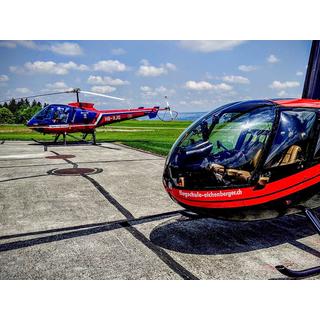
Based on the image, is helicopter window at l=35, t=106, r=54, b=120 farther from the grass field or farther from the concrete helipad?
the concrete helipad

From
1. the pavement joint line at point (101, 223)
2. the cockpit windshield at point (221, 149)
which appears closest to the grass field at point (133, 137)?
the pavement joint line at point (101, 223)

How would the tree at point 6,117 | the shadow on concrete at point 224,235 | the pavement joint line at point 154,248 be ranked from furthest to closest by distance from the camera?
the tree at point 6,117 < the shadow on concrete at point 224,235 < the pavement joint line at point 154,248

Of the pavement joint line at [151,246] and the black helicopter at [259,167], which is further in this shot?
the black helicopter at [259,167]

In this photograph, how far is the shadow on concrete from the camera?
4641 millimetres

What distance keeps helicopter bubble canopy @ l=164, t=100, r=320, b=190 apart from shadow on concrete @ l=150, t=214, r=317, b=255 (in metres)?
0.97

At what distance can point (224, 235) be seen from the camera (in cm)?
507

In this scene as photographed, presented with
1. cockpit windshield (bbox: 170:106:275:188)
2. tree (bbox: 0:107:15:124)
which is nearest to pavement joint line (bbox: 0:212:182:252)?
cockpit windshield (bbox: 170:106:275:188)

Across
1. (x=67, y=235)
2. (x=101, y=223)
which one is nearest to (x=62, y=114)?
(x=101, y=223)

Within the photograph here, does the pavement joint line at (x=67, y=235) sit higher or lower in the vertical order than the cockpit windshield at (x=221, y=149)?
lower

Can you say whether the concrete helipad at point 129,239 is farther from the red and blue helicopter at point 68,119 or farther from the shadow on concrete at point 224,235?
the red and blue helicopter at point 68,119

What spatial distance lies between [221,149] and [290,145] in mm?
970

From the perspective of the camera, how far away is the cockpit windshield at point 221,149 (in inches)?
165

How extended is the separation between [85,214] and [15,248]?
167 cm

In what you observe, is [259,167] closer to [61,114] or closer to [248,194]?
[248,194]
